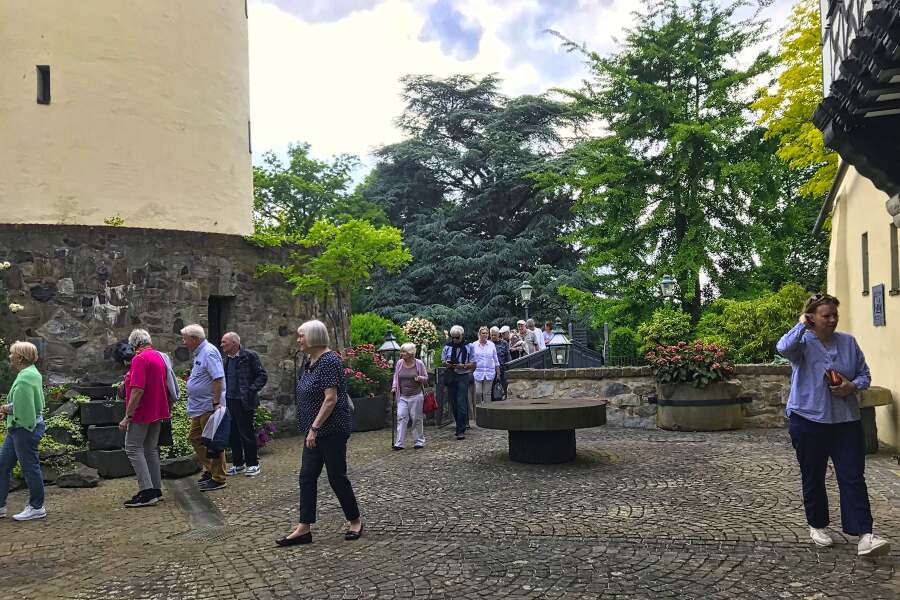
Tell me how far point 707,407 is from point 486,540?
6.66 meters

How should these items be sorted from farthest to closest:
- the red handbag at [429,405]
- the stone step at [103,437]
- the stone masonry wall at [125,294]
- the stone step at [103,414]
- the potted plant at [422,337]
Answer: the potted plant at [422,337], the stone masonry wall at [125,294], the red handbag at [429,405], the stone step at [103,414], the stone step at [103,437]

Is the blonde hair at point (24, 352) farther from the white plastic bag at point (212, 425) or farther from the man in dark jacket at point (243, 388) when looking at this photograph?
the man in dark jacket at point (243, 388)

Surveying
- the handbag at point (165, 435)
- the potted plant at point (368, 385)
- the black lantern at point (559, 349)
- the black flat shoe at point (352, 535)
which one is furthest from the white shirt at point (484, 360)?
the black flat shoe at point (352, 535)

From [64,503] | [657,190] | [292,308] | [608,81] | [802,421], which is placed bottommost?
[64,503]

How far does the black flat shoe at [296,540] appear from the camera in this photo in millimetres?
5609

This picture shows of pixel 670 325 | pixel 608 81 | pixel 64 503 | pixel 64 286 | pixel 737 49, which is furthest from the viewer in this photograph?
pixel 608 81

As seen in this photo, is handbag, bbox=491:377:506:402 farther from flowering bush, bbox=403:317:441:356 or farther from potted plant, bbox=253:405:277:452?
potted plant, bbox=253:405:277:452

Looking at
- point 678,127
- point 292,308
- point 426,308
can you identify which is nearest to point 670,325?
point 292,308

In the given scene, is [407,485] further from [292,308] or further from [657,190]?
[657,190]

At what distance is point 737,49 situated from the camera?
834 inches

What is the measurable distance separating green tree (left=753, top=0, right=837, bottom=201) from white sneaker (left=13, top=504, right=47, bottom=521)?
1516cm

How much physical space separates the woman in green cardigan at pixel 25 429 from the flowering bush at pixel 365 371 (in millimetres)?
6401

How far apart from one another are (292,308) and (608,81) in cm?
1394

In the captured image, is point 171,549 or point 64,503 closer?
point 171,549
